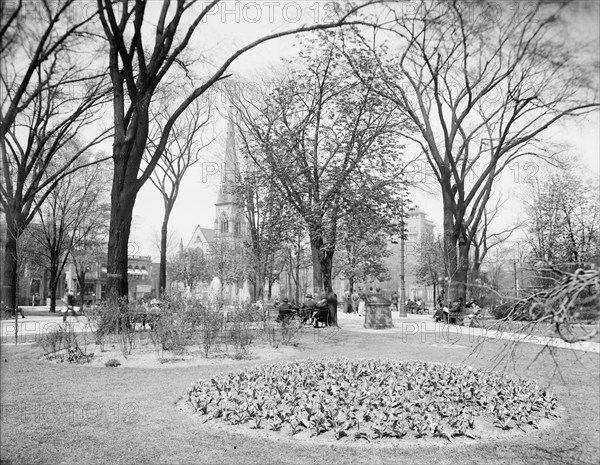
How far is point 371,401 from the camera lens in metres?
6.03

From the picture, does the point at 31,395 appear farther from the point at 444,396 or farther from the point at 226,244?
the point at 226,244

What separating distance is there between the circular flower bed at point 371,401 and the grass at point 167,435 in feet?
0.70

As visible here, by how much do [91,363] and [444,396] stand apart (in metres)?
6.70

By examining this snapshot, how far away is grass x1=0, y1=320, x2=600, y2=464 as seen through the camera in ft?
15.3

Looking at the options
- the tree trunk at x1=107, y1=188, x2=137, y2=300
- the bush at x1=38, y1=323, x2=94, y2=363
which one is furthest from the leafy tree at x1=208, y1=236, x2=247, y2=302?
the bush at x1=38, y1=323, x2=94, y2=363

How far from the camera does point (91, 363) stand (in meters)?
10.0

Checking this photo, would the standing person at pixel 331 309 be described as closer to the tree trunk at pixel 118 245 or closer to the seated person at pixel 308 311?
the seated person at pixel 308 311

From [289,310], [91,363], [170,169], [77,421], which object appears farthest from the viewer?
[170,169]

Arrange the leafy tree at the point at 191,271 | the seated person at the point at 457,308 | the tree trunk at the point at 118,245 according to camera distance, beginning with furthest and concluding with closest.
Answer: the leafy tree at the point at 191,271
the seated person at the point at 457,308
the tree trunk at the point at 118,245

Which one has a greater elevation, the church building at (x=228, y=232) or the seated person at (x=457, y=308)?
the church building at (x=228, y=232)

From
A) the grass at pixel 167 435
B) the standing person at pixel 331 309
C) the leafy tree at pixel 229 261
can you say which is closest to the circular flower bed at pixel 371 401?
the grass at pixel 167 435

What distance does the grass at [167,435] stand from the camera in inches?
184

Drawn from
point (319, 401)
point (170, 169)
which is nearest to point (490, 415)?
point (319, 401)

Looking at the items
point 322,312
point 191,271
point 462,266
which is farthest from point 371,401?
point 191,271
